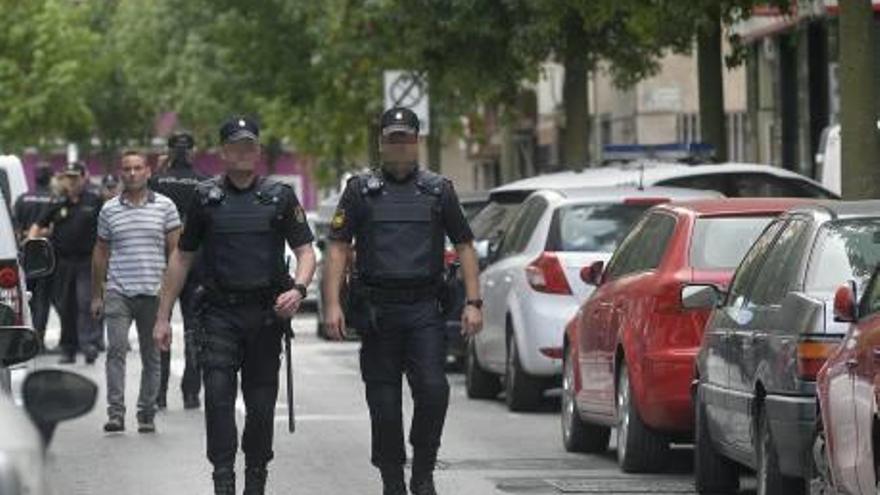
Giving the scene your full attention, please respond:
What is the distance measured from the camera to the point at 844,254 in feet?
39.4

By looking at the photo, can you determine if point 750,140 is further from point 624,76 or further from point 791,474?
point 791,474

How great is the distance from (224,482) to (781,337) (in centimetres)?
251

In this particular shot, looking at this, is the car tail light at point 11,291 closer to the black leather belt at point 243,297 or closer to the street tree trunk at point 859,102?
the black leather belt at point 243,297

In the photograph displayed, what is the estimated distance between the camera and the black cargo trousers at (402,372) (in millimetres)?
12906

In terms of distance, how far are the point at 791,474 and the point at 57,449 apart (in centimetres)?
651

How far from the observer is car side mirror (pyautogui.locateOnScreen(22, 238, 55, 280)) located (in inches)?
662

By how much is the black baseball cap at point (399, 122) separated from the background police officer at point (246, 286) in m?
0.55

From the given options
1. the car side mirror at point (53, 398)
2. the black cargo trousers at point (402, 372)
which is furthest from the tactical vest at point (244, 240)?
the car side mirror at point (53, 398)

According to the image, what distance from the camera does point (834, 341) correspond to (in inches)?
453

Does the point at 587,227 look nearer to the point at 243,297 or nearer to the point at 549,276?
the point at 549,276

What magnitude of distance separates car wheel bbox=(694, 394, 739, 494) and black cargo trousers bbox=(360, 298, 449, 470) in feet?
4.72

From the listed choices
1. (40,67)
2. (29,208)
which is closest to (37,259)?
(29,208)

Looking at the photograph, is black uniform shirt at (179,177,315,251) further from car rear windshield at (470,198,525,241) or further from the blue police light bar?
A: the blue police light bar

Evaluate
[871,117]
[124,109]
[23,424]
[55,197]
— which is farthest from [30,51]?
[23,424]
